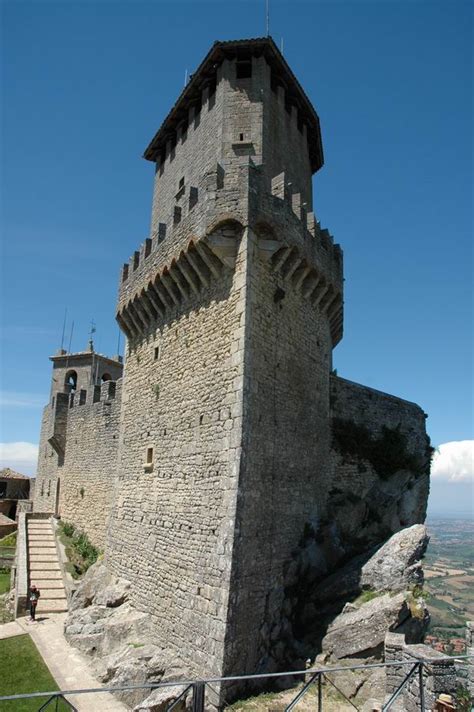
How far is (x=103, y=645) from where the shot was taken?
11055 millimetres

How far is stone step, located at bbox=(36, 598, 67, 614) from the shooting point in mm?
14531

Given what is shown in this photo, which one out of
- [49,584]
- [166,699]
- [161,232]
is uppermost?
[161,232]

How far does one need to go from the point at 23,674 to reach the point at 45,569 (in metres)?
6.85

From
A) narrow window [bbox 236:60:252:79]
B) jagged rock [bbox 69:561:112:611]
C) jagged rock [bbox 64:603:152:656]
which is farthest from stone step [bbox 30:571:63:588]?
narrow window [bbox 236:60:252:79]

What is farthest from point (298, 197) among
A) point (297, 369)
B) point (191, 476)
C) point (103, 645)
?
point (103, 645)

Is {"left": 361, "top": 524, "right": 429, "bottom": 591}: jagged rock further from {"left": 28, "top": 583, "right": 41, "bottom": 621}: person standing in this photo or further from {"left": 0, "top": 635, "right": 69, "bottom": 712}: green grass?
{"left": 28, "top": 583, "right": 41, "bottom": 621}: person standing

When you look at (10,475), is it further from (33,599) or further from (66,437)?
(33,599)

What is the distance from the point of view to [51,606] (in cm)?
1478

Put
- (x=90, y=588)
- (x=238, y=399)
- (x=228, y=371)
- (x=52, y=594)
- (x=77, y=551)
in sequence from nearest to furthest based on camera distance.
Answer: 1. (x=238, y=399)
2. (x=228, y=371)
3. (x=90, y=588)
4. (x=52, y=594)
5. (x=77, y=551)

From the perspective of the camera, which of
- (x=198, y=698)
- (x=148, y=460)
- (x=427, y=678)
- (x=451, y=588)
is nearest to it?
(x=198, y=698)

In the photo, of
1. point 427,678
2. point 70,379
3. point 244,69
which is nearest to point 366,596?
point 427,678

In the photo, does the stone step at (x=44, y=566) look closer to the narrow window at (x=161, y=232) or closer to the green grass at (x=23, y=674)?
the green grass at (x=23, y=674)

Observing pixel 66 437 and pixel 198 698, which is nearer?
pixel 198 698

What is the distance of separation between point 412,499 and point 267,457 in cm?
815
